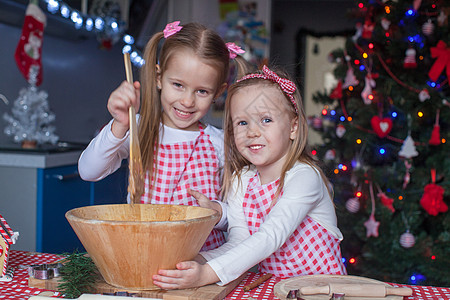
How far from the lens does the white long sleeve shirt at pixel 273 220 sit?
94 cm

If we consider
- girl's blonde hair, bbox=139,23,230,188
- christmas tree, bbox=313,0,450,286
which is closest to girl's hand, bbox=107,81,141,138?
girl's blonde hair, bbox=139,23,230,188

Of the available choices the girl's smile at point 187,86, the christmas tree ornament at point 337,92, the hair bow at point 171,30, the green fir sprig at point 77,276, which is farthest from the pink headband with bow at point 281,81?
the christmas tree ornament at point 337,92

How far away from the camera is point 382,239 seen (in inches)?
95.7

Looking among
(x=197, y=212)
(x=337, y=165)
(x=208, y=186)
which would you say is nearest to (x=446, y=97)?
(x=337, y=165)

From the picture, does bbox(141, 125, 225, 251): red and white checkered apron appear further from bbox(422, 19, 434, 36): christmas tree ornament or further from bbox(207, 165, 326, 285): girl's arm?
bbox(422, 19, 434, 36): christmas tree ornament

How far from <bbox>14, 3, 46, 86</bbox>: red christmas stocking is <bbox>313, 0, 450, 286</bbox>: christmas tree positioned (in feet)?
4.76

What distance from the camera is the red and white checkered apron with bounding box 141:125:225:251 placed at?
139 cm

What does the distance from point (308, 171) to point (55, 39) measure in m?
Result: 2.45

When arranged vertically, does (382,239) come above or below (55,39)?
below

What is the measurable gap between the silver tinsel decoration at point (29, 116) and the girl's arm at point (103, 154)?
1.37 m

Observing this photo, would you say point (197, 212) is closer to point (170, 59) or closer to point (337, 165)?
point (170, 59)

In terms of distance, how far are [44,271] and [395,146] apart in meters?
1.92

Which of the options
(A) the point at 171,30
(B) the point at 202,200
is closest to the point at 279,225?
(B) the point at 202,200

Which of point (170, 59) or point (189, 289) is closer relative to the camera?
point (189, 289)
